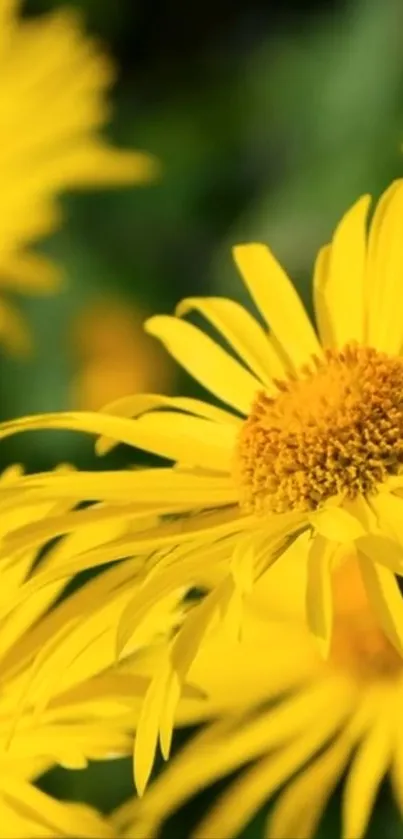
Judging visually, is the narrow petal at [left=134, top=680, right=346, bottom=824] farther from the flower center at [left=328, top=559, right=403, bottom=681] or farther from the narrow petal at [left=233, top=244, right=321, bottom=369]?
the narrow petal at [left=233, top=244, right=321, bottom=369]

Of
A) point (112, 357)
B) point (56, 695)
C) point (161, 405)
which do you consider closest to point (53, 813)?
point (56, 695)

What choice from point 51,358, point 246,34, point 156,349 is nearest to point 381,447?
point 156,349

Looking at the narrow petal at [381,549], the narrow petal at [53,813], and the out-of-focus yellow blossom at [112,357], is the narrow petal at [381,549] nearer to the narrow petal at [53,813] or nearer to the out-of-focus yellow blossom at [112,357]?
the narrow petal at [53,813]

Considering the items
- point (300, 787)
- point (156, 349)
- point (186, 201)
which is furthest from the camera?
point (186, 201)

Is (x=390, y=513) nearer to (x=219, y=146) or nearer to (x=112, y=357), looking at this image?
(x=112, y=357)

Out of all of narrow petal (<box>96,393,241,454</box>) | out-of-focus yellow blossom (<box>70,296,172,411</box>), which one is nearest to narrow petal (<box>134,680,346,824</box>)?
narrow petal (<box>96,393,241,454</box>)

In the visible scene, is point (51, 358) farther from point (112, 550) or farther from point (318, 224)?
point (112, 550)

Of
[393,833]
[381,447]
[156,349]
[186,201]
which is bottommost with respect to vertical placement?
[393,833]
